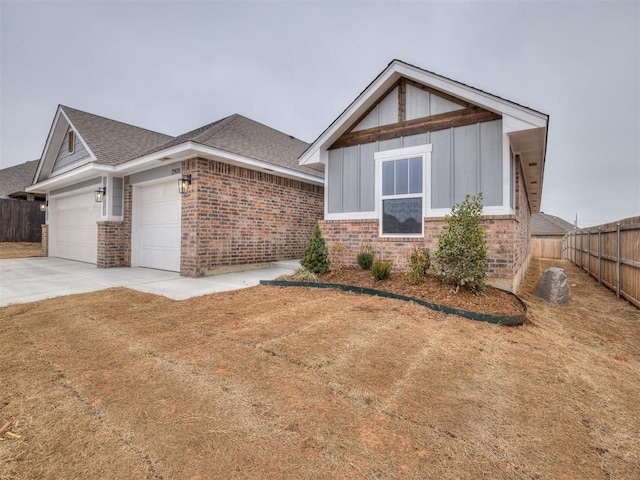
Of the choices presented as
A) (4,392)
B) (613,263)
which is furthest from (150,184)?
(613,263)

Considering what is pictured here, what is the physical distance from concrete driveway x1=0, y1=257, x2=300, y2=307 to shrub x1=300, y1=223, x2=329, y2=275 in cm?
119

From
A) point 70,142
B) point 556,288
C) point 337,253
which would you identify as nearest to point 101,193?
point 70,142

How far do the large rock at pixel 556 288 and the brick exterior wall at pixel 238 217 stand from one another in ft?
24.0

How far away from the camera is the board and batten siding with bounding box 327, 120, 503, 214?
586cm

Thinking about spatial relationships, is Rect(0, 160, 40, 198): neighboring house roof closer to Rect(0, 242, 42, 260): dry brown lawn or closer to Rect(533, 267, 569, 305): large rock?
Rect(0, 242, 42, 260): dry brown lawn

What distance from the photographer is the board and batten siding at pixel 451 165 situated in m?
5.86

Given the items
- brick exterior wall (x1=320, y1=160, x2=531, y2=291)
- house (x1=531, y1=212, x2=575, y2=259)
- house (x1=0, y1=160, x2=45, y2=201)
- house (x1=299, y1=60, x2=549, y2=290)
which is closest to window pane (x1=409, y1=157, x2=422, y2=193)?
house (x1=299, y1=60, x2=549, y2=290)

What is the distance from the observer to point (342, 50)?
1683 centimetres

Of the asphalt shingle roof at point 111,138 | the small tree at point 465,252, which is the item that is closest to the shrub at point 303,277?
the small tree at point 465,252

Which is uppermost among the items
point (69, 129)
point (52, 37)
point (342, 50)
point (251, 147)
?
point (342, 50)

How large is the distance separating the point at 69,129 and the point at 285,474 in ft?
51.6

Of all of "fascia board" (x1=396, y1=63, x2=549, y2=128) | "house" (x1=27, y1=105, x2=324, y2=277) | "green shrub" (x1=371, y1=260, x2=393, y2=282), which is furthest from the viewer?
"house" (x1=27, y1=105, x2=324, y2=277)

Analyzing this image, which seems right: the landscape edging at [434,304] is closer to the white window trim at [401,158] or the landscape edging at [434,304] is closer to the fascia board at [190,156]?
the white window trim at [401,158]

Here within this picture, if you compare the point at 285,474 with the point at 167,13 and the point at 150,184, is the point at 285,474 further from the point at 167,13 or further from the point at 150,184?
the point at 167,13
